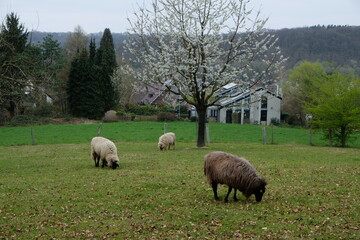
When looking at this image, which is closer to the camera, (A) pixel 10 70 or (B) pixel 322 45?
(A) pixel 10 70

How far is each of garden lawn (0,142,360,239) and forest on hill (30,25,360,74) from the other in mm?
100780

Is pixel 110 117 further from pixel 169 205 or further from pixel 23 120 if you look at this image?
pixel 169 205

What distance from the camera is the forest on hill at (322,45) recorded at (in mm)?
114938

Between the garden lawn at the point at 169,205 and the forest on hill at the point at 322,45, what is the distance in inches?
3968

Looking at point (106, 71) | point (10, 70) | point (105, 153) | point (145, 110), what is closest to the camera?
point (10, 70)

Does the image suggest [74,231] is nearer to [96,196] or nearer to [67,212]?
[67,212]

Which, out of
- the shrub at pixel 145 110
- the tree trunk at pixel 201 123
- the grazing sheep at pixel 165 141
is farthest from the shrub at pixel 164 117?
the grazing sheep at pixel 165 141

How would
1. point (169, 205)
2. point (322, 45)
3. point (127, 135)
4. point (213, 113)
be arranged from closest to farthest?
point (169, 205) < point (127, 135) < point (213, 113) < point (322, 45)

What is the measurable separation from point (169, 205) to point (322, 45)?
388 ft

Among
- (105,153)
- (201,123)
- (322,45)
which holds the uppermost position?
(322,45)

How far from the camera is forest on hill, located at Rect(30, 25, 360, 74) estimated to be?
115 metres

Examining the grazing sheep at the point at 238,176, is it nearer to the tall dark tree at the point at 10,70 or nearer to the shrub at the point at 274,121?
the tall dark tree at the point at 10,70

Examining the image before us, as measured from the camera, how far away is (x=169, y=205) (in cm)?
1134

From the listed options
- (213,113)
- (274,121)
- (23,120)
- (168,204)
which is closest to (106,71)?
(23,120)
